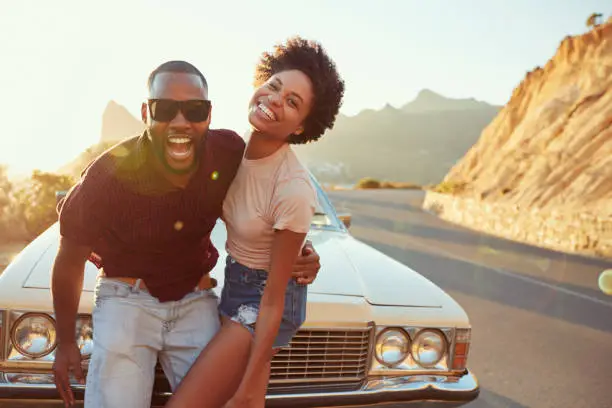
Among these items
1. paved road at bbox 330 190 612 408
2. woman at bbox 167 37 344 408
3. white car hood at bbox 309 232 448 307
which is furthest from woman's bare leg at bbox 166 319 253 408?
paved road at bbox 330 190 612 408

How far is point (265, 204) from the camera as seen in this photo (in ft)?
6.59

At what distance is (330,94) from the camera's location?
2.21 meters

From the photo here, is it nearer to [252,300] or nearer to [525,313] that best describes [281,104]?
[252,300]

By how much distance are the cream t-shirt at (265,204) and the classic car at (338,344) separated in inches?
15.7

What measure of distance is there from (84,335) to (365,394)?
3.95 ft

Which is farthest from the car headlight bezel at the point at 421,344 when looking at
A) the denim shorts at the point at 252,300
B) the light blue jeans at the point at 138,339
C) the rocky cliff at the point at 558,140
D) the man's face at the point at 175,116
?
the rocky cliff at the point at 558,140

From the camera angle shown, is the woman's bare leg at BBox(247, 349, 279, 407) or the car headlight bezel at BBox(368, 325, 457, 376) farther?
the car headlight bezel at BBox(368, 325, 457, 376)

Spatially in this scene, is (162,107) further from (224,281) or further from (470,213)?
(470,213)

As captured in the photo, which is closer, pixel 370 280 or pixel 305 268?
pixel 305 268

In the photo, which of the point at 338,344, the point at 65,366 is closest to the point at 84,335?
the point at 65,366

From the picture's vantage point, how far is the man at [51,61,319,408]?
1.99m

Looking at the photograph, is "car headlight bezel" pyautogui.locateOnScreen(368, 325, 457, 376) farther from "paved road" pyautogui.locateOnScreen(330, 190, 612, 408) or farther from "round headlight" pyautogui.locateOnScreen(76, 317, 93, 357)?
"paved road" pyautogui.locateOnScreen(330, 190, 612, 408)

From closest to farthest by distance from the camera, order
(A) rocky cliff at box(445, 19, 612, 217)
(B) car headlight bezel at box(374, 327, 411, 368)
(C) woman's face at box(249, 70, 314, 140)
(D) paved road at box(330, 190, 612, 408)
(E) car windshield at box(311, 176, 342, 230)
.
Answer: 1. (C) woman's face at box(249, 70, 314, 140)
2. (B) car headlight bezel at box(374, 327, 411, 368)
3. (E) car windshield at box(311, 176, 342, 230)
4. (D) paved road at box(330, 190, 612, 408)
5. (A) rocky cliff at box(445, 19, 612, 217)

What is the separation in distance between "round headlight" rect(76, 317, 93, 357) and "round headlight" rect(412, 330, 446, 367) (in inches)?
55.0
